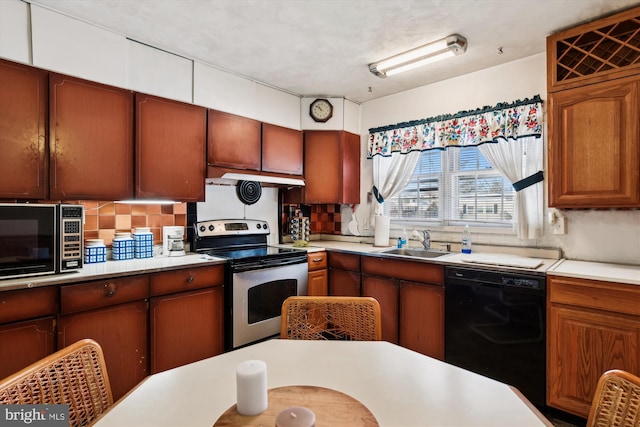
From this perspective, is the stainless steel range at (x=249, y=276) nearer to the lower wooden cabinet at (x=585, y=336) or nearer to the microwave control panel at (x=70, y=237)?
the microwave control panel at (x=70, y=237)

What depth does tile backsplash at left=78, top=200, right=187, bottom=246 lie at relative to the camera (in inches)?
98.9

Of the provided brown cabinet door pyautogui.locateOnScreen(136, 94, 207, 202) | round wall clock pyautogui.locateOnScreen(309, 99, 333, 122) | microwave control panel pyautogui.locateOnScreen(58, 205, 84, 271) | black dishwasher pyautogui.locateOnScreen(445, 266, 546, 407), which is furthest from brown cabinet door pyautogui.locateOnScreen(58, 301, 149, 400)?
round wall clock pyautogui.locateOnScreen(309, 99, 333, 122)

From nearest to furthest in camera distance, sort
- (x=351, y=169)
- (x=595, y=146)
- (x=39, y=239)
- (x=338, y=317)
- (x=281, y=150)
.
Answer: (x=338, y=317) → (x=39, y=239) → (x=595, y=146) → (x=281, y=150) → (x=351, y=169)

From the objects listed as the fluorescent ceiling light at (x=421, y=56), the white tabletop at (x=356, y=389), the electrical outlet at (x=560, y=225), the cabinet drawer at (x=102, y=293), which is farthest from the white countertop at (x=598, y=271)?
the cabinet drawer at (x=102, y=293)

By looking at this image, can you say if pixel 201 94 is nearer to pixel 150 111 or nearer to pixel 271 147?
pixel 150 111

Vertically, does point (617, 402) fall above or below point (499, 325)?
above

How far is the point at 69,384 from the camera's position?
973mm

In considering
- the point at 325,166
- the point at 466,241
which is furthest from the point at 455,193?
the point at 325,166

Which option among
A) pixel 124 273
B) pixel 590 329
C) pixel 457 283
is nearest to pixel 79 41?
pixel 124 273

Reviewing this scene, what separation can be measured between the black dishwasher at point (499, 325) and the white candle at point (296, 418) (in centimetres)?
197

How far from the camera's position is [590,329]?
1949mm

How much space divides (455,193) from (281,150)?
174 centimetres

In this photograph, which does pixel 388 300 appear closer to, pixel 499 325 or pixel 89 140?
pixel 499 325

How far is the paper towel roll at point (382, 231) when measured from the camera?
3488 millimetres
